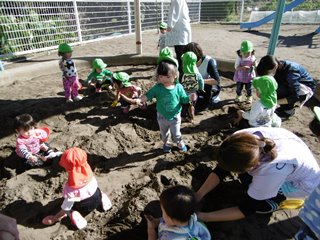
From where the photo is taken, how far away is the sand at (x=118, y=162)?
7.61 ft

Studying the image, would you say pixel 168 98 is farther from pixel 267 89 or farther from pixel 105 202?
pixel 105 202

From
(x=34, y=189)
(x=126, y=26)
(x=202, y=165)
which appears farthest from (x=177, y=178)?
(x=126, y=26)

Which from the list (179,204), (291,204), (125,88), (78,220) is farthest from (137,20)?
(179,204)

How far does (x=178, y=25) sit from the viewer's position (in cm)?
503

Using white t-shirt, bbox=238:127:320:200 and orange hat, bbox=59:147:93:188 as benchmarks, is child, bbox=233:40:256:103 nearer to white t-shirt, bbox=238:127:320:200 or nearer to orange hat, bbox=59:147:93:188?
white t-shirt, bbox=238:127:320:200

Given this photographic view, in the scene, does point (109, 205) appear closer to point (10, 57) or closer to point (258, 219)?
point (258, 219)

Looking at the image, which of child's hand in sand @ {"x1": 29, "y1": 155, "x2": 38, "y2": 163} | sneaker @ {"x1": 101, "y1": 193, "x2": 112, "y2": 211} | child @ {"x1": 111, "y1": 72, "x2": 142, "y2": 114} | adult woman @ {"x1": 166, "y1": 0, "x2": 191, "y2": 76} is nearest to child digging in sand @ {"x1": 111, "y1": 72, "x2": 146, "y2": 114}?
child @ {"x1": 111, "y1": 72, "x2": 142, "y2": 114}

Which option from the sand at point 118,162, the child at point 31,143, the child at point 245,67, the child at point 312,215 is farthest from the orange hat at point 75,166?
the child at point 245,67

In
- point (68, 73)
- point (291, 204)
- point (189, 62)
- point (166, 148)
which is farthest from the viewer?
point (68, 73)

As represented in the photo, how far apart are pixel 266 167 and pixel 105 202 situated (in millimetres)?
1400

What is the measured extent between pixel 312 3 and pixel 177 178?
23.0 meters

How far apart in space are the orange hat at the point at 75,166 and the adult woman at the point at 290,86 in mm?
2890

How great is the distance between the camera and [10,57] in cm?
703

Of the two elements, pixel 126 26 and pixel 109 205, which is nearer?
pixel 109 205
